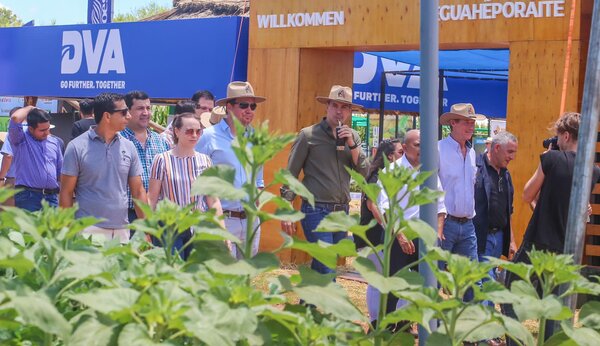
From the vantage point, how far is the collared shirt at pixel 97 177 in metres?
6.36

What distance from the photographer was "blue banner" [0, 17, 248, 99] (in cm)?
1141

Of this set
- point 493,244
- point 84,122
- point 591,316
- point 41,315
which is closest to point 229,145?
point 493,244

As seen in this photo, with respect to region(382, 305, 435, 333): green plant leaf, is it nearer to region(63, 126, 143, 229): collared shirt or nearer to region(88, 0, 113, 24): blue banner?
region(63, 126, 143, 229): collared shirt

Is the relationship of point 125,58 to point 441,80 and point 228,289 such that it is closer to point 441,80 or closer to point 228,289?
point 441,80

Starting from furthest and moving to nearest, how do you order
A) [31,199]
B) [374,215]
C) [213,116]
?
Result: [31,199] → [213,116] → [374,215]

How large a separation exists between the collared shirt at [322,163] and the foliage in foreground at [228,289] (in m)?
5.57

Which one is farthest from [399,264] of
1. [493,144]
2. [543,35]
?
[543,35]

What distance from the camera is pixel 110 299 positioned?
68.9 inches

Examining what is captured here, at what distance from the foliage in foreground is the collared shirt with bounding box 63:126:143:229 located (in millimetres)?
4162

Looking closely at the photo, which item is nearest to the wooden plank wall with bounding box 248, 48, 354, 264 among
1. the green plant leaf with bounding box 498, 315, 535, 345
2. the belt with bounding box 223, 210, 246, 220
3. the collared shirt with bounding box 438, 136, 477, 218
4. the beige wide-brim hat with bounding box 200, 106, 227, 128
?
the beige wide-brim hat with bounding box 200, 106, 227, 128

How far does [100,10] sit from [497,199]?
1956cm

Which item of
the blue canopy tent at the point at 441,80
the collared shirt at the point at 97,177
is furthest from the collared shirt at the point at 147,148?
the blue canopy tent at the point at 441,80

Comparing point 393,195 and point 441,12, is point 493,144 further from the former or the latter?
point 393,195

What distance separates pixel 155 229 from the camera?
196 cm
